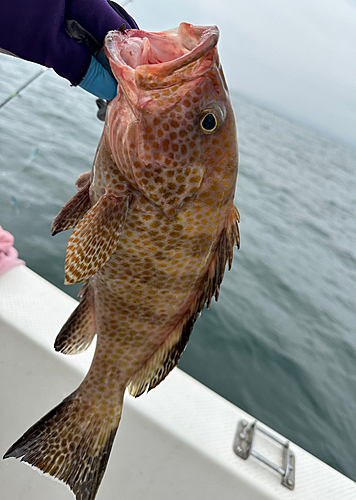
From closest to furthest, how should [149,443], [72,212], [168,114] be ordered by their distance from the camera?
[168,114]
[72,212]
[149,443]

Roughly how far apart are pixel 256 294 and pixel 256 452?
4908 millimetres

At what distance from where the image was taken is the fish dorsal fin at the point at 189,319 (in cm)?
160

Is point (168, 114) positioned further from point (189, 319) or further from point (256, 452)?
point (256, 452)

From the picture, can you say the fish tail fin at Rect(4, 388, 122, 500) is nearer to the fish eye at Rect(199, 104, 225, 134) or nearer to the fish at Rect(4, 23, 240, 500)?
the fish at Rect(4, 23, 240, 500)

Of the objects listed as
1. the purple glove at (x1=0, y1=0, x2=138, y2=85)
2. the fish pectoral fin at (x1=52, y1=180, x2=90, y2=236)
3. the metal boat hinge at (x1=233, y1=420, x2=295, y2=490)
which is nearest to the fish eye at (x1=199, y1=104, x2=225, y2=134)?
the fish pectoral fin at (x1=52, y1=180, x2=90, y2=236)

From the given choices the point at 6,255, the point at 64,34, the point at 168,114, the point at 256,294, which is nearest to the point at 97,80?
the point at 64,34

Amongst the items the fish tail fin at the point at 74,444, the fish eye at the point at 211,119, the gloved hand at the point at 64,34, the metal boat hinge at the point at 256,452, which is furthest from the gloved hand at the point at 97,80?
the metal boat hinge at the point at 256,452

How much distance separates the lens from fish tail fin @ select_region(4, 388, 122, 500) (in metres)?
1.86

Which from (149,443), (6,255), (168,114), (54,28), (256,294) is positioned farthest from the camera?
(256,294)

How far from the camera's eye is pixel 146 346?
185 centimetres

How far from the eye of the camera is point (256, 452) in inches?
112

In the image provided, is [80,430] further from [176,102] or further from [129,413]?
[176,102]

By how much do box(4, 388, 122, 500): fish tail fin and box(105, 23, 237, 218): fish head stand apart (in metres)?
1.16

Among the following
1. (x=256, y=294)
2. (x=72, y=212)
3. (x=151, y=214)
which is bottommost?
(x=256, y=294)
